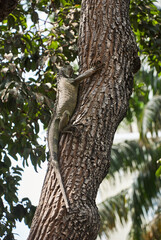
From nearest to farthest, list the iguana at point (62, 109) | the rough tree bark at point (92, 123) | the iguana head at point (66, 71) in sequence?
the rough tree bark at point (92, 123), the iguana at point (62, 109), the iguana head at point (66, 71)

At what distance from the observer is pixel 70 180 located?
2.63 meters

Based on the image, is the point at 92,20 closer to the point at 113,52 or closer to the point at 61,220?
the point at 113,52

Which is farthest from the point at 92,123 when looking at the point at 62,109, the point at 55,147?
the point at 62,109

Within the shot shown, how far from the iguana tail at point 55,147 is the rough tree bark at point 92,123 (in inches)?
1.6

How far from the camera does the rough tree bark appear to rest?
2512 mm

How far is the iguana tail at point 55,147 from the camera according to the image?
259 centimetres

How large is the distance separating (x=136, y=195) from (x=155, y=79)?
464 centimetres

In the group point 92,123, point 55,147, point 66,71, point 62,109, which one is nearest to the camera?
point 92,123

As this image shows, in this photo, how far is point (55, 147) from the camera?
3.04 metres

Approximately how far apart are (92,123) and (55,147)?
40cm

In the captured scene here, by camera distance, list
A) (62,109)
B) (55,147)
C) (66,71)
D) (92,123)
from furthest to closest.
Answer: (66,71) → (62,109) → (55,147) → (92,123)

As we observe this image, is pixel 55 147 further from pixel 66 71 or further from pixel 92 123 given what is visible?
pixel 66 71

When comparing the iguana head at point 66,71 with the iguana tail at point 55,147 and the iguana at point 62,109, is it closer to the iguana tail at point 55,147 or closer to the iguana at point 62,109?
the iguana at point 62,109

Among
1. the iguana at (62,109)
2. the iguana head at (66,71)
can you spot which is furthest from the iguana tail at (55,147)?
the iguana head at (66,71)
